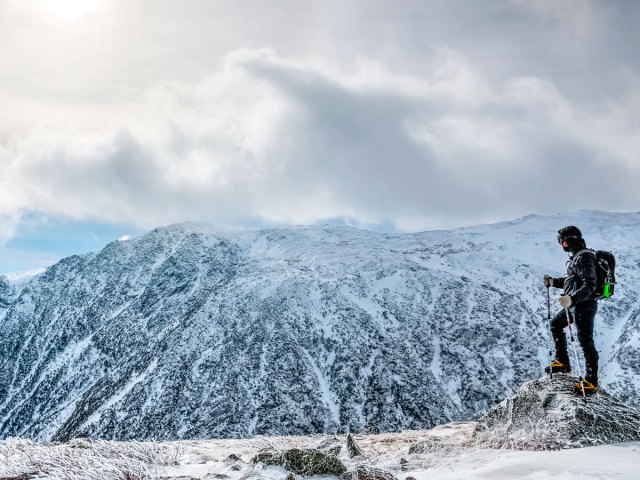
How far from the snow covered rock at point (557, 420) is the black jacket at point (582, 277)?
1597 millimetres

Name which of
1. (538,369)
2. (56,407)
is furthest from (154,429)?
(538,369)

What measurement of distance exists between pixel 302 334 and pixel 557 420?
2084 inches

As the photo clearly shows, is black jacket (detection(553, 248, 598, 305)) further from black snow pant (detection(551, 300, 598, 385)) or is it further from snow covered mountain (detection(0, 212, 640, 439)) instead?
snow covered mountain (detection(0, 212, 640, 439))

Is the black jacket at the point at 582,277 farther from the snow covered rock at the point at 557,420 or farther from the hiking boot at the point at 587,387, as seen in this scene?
the snow covered rock at the point at 557,420

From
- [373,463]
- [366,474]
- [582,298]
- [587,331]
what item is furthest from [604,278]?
[366,474]

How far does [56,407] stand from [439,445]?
253ft

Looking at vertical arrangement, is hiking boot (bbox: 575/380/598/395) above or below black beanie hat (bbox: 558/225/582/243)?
below

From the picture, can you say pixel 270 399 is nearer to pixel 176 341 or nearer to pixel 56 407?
pixel 176 341

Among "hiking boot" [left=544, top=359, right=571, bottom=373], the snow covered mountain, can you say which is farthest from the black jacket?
the snow covered mountain

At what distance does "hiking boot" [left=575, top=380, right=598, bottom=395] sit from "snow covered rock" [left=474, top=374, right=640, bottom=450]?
0.28 feet

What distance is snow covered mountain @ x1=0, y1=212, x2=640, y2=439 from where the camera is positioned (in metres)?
48.5

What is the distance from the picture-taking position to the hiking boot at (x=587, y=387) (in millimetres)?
7691

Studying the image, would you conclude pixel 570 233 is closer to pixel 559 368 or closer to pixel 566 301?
pixel 566 301

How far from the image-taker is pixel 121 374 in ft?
207
